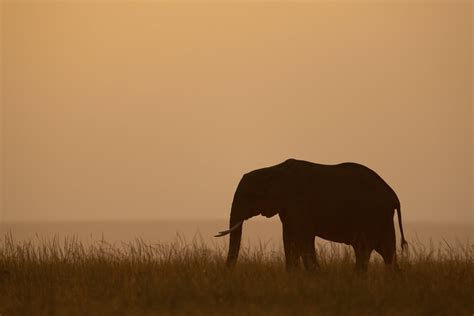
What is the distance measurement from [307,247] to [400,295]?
2861mm

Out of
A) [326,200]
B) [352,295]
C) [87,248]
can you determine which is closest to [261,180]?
[326,200]

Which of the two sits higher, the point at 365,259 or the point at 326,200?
the point at 326,200

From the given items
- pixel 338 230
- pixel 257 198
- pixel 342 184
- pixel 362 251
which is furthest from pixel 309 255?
pixel 342 184

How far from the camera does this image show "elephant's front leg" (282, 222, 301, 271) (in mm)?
13008

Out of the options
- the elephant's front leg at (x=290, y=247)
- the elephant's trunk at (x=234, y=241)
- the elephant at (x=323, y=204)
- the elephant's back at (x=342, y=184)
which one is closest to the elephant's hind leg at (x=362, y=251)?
the elephant at (x=323, y=204)

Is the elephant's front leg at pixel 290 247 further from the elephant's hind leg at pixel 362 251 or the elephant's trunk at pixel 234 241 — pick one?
the elephant's hind leg at pixel 362 251

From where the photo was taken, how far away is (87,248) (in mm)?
14117

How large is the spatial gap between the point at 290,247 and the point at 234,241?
91cm

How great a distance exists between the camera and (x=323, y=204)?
46.1ft

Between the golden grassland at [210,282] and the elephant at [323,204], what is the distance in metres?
0.33

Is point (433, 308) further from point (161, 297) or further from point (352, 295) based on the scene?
point (161, 297)

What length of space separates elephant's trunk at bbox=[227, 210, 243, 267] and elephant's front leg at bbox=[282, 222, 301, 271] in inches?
28.0

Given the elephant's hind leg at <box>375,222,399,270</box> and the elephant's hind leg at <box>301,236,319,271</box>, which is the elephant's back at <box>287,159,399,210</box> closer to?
the elephant's hind leg at <box>375,222,399,270</box>

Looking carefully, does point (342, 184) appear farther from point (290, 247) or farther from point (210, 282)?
point (210, 282)
